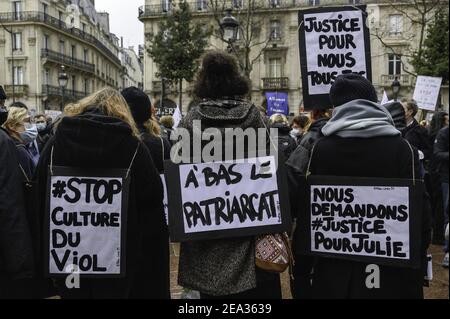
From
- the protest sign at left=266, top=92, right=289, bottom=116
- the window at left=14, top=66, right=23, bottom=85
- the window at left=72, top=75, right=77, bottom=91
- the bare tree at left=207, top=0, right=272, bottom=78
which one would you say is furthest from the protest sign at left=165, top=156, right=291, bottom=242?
the window at left=72, top=75, right=77, bottom=91

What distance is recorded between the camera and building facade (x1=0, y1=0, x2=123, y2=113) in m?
50.4

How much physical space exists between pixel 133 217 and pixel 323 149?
4.05 feet

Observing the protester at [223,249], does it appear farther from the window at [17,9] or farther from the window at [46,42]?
the window at [17,9]

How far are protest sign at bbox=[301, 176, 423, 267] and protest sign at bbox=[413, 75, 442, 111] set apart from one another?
8312 millimetres

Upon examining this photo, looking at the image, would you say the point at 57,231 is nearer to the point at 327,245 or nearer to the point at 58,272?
the point at 58,272

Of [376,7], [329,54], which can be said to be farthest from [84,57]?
[329,54]

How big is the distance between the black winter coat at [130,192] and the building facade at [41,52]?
147 ft

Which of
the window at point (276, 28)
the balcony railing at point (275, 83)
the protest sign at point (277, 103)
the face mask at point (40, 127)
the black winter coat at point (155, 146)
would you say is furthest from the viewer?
the window at point (276, 28)

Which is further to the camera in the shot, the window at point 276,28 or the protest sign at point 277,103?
the window at point 276,28

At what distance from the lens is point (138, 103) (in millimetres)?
4418

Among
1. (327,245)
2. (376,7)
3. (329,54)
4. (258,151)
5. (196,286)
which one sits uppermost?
(376,7)

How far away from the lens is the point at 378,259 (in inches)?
120

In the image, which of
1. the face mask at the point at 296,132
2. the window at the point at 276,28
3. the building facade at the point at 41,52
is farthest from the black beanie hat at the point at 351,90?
the building facade at the point at 41,52

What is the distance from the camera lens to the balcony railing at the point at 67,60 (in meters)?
51.5
